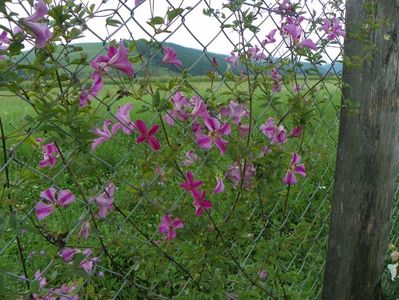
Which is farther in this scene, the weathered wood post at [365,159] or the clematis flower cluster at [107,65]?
the weathered wood post at [365,159]

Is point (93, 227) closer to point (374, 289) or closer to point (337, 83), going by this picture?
point (337, 83)

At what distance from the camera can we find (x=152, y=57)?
101cm

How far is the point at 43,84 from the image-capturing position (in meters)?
0.98

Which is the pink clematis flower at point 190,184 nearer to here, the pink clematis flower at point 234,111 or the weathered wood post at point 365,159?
the pink clematis flower at point 234,111

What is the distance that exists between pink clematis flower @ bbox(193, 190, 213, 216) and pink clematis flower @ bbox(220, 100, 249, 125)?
0.20 m

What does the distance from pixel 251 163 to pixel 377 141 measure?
0.44m

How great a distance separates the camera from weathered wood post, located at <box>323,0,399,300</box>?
1.46 metres

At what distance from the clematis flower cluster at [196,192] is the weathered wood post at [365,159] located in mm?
549

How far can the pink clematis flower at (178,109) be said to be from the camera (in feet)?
3.79

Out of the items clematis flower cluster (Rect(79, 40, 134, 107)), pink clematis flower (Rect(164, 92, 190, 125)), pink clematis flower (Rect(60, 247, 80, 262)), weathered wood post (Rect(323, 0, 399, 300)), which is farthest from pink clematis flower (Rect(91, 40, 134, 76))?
weathered wood post (Rect(323, 0, 399, 300))

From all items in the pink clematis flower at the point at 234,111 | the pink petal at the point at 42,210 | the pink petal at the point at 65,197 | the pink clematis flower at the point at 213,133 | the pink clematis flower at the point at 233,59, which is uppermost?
the pink clematis flower at the point at 233,59

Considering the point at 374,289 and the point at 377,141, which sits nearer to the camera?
the point at 377,141

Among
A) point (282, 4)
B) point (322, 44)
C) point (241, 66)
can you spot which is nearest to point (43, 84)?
point (241, 66)

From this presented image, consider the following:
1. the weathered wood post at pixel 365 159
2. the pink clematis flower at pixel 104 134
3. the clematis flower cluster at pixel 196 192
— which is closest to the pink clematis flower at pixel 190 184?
the clematis flower cluster at pixel 196 192
